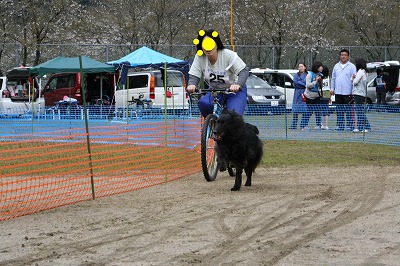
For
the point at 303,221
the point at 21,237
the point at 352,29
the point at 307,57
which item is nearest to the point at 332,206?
the point at 303,221

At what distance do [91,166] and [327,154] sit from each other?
251 inches

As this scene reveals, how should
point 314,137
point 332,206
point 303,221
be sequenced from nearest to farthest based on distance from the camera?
point 303,221 → point 332,206 → point 314,137

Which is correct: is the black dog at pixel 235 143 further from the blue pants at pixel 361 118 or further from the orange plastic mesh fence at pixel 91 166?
the blue pants at pixel 361 118

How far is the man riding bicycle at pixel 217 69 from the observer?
10188mm

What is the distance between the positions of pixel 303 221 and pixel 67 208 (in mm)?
2615

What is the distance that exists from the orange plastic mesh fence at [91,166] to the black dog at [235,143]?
4.57ft

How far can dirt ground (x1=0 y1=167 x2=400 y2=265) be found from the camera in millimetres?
5801

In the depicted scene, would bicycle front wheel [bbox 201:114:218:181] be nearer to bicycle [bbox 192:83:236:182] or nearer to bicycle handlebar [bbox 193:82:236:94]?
bicycle [bbox 192:83:236:182]

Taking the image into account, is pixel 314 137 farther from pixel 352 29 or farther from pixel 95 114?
pixel 352 29

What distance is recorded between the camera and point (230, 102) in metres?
10.2

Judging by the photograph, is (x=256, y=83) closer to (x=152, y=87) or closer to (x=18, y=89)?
(x=152, y=87)

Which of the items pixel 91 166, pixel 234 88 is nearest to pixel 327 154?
pixel 234 88

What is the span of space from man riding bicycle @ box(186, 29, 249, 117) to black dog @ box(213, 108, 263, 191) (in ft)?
2.16

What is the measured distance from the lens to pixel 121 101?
28.5 meters
